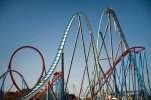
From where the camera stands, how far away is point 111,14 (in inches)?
468

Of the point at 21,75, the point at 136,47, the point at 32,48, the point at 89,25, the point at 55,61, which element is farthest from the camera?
the point at 21,75

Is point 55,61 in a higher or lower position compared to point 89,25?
lower

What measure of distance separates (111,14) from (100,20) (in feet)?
3.08

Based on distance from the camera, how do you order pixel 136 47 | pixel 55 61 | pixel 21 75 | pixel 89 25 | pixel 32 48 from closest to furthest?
pixel 55 61
pixel 89 25
pixel 136 47
pixel 32 48
pixel 21 75

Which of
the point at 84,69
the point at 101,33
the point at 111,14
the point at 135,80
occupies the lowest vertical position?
the point at 135,80

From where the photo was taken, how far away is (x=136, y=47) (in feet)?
38.5

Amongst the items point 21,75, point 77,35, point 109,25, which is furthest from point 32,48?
point 109,25

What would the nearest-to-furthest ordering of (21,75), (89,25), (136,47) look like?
(89,25)
(136,47)
(21,75)

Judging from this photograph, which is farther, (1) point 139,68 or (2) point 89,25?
A: (1) point 139,68

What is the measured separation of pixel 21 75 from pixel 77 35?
6.67m

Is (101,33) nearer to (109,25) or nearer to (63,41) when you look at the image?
(109,25)

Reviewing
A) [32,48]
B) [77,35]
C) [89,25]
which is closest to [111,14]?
[89,25]

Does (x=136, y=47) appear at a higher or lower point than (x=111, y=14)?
lower

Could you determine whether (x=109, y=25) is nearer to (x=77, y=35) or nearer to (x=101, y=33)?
(x=101, y=33)
